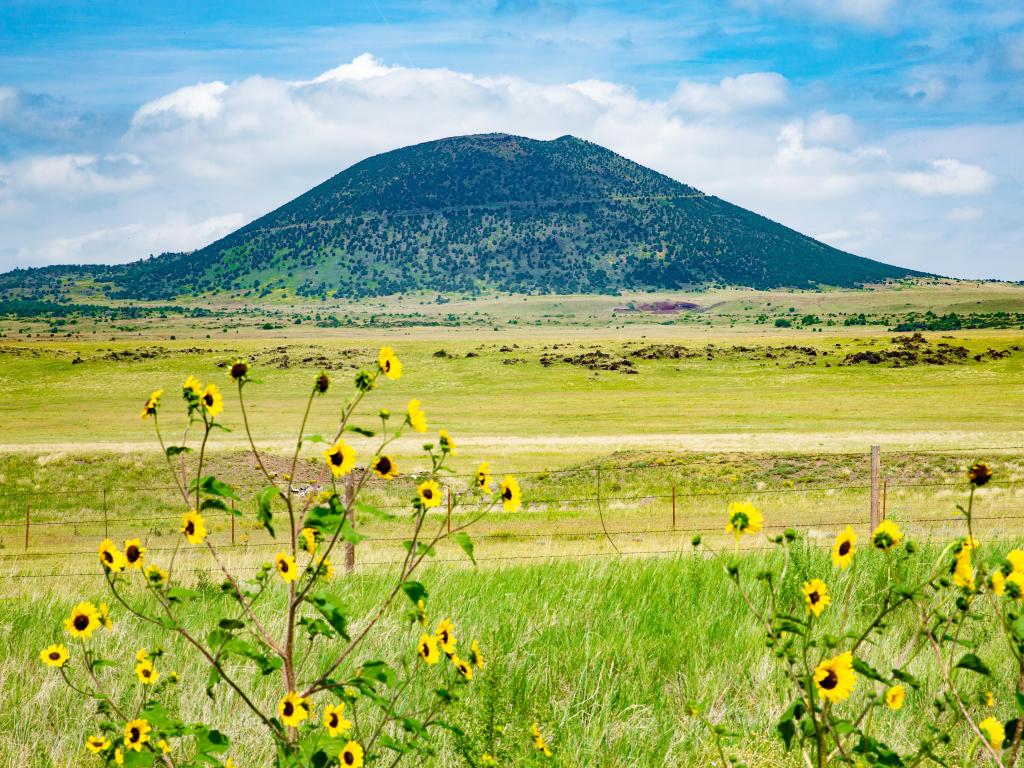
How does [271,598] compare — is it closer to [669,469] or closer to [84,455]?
[669,469]

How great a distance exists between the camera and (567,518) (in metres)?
22.6

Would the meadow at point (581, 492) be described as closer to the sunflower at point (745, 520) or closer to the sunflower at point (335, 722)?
the sunflower at point (335, 722)

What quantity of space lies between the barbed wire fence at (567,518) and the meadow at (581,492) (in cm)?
14

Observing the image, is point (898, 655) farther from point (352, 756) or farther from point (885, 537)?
point (352, 756)

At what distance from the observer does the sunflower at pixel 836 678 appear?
95.1 inches

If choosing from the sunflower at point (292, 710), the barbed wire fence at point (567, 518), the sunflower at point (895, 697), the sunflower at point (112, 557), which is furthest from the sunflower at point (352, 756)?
the barbed wire fence at point (567, 518)

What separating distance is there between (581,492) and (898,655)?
22.3 meters

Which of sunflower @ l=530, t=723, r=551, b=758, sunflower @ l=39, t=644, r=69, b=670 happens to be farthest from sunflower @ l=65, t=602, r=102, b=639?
sunflower @ l=530, t=723, r=551, b=758

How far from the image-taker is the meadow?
454 cm

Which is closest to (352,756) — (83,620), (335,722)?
(335,722)

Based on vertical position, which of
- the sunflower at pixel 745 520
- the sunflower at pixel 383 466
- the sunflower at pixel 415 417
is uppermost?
the sunflower at pixel 415 417

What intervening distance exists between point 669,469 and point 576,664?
26.0 meters

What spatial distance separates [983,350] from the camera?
85812mm

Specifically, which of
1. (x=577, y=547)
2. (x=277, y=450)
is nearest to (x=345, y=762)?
(x=577, y=547)
